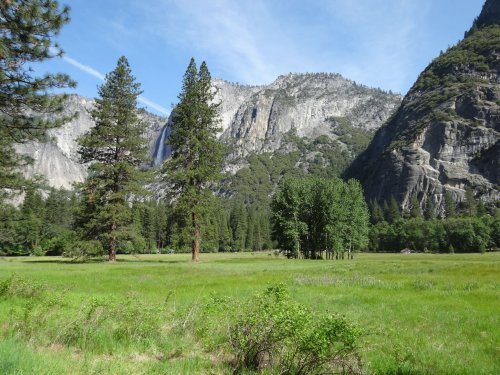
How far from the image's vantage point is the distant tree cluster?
234ft

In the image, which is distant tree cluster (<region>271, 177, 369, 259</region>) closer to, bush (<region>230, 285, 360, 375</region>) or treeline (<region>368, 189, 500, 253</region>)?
treeline (<region>368, 189, 500, 253</region>)

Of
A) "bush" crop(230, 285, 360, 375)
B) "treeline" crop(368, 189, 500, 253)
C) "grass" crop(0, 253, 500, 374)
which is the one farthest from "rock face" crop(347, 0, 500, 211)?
"bush" crop(230, 285, 360, 375)

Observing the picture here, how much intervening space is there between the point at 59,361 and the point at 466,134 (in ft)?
672

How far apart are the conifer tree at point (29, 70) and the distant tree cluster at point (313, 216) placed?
53320 mm

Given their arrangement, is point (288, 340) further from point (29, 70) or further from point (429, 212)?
point (429, 212)

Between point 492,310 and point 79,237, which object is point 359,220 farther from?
point 492,310

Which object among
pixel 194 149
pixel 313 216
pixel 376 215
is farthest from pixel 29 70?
pixel 376 215

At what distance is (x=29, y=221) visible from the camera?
105188 mm

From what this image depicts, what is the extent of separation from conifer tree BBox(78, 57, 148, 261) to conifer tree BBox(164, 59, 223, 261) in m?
3.97

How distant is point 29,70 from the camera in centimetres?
1681

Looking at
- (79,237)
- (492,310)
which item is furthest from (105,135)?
(492,310)

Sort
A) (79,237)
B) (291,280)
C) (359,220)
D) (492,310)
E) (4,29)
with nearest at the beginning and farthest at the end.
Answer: (492,310) → (4,29) → (291,280) → (79,237) → (359,220)

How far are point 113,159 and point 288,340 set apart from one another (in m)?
42.1

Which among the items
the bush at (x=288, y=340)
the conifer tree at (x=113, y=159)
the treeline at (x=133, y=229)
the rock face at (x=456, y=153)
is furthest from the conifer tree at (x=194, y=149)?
the rock face at (x=456, y=153)
